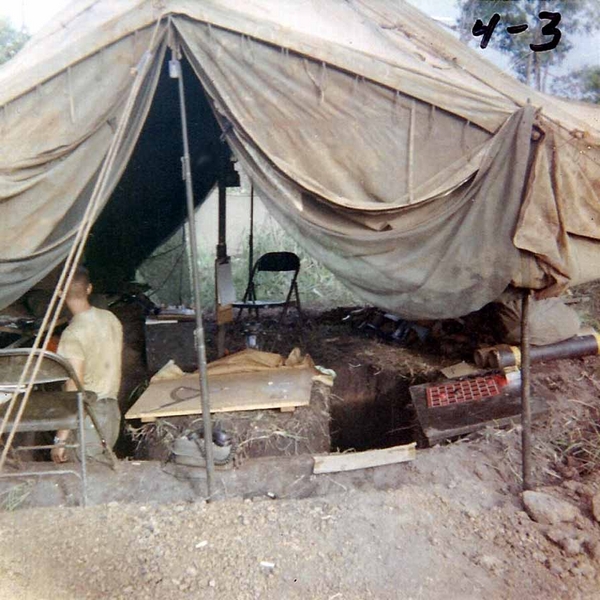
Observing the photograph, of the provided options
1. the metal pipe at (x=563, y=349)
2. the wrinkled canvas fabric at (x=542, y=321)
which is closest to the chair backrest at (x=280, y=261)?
the wrinkled canvas fabric at (x=542, y=321)

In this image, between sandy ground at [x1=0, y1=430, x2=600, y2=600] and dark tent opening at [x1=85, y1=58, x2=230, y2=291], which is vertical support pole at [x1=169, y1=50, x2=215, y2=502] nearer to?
sandy ground at [x1=0, y1=430, x2=600, y2=600]

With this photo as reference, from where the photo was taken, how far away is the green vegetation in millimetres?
8508

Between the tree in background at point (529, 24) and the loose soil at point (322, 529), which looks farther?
the tree in background at point (529, 24)

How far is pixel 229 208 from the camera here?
13047 millimetres

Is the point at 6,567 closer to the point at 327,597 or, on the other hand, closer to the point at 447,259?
the point at 327,597

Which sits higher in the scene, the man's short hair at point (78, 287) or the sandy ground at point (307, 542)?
the man's short hair at point (78, 287)

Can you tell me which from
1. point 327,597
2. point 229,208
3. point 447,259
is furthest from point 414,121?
point 229,208

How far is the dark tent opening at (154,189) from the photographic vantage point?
263 inches

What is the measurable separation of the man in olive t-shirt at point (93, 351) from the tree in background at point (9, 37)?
40.8ft

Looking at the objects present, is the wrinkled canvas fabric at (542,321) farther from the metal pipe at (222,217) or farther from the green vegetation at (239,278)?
the green vegetation at (239,278)

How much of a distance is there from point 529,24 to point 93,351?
12.6m

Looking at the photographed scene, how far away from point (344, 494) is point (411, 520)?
48 centimetres

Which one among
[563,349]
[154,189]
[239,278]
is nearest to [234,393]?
[563,349]

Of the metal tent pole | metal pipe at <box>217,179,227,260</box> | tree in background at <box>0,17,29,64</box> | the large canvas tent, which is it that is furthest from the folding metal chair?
tree in background at <box>0,17,29,64</box>
